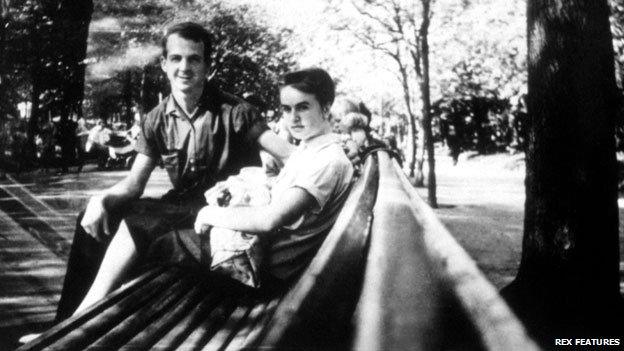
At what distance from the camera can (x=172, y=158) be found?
5.78 feet

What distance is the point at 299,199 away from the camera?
47.1 inches

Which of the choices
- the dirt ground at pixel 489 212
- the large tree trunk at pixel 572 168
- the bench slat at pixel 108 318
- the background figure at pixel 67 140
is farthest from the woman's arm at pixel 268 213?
the dirt ground at pixel 489 212

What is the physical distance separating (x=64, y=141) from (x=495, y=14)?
235 cm

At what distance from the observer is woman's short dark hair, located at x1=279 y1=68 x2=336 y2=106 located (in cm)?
140

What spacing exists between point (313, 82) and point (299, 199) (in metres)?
0.32

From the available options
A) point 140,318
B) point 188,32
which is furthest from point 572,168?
point 140,318

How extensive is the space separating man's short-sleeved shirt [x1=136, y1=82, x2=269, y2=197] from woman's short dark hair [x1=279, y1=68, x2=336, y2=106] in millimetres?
352

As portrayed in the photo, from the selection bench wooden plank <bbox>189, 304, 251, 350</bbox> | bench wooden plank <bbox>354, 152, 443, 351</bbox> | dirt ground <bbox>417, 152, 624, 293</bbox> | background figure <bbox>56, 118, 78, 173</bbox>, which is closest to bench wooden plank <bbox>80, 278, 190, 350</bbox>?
bench wooden plank <bbox>189, 304, 251, 350</bbox>

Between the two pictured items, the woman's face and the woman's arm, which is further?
the woman's face

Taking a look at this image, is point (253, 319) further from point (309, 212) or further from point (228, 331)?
point (309, 212)

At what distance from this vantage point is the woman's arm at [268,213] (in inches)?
46.4

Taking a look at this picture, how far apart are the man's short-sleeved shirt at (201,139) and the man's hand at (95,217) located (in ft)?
0.74

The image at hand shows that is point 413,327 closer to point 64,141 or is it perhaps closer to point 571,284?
point 64,141

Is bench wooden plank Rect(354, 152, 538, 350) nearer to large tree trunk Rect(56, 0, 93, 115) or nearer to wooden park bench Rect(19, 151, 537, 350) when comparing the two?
wooden park bench Rect(19, 151, 537, 350)
